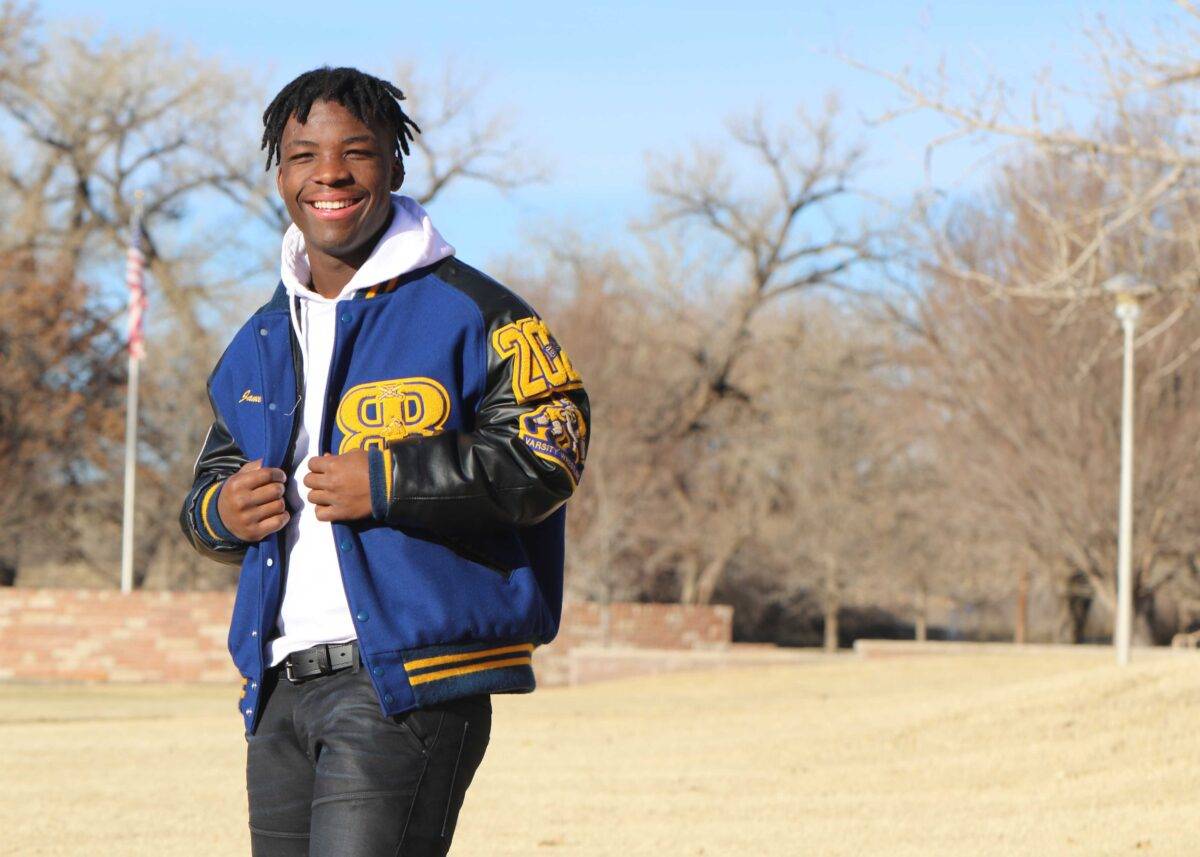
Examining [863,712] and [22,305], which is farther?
[22,305]

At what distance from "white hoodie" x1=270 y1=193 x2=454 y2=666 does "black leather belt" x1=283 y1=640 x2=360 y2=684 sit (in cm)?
1

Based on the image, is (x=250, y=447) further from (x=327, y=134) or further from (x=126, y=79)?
(x=126, y=79)

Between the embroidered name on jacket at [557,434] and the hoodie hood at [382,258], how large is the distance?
383 mm

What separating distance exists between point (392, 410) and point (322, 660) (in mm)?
459

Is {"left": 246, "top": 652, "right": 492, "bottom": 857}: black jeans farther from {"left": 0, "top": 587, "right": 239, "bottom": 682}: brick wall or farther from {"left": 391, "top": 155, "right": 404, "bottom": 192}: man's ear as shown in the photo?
{"left": 0, "top": 587, "right": 239, "bottom": 682}: brick wall

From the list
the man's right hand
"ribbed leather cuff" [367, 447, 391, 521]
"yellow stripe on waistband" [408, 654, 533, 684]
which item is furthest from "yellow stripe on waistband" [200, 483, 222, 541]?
"yellow stripe on waistband" [408, 654, 533, 684]

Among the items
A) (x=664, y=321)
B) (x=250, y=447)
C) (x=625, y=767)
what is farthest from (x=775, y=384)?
(x=250, y=447)

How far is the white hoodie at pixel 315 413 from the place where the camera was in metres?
3.05

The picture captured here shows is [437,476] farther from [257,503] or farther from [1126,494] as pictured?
[1126,494]

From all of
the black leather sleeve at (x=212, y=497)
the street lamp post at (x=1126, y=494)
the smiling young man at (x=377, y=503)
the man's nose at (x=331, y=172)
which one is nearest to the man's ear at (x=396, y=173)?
the smiling young man at (x=377, y=503)

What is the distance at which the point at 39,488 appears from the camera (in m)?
32.1

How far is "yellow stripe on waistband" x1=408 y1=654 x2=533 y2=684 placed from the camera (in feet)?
9.74

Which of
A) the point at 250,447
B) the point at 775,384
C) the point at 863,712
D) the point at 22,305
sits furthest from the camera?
the point at 775,384

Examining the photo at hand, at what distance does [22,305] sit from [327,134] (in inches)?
1193
